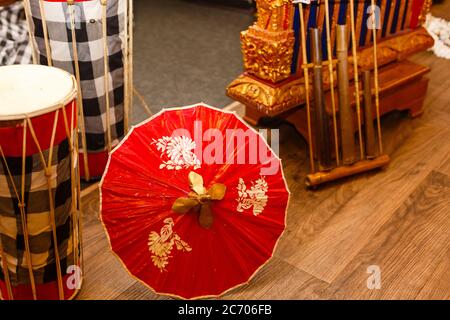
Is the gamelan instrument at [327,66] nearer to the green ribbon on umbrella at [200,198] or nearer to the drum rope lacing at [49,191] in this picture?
the green ribbon on umbrella at [200,198]

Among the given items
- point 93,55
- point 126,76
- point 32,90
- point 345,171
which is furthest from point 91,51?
point 345,171

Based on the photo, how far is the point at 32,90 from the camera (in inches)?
51.3

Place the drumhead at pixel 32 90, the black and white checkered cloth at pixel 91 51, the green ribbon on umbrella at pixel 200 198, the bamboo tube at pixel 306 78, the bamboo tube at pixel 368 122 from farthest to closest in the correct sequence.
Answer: the bamboo tube at pixel 368 122 → the bamboo tube at pixel 306 78 → the black and white checkered cloth at pixel 91 51 → the green ribbon on umbrella at pixel 200 198 → the drumhead at pixel 32 90

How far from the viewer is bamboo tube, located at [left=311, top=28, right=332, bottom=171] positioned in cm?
189

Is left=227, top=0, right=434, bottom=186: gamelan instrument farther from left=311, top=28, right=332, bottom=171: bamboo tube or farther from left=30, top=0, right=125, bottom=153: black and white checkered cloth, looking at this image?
left=30, top=0, right=125, bottom=153: black and white checkered cloth

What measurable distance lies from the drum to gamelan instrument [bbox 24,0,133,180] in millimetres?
383

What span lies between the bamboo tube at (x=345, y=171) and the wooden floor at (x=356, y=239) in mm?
40

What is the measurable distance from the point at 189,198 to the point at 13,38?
186 cm

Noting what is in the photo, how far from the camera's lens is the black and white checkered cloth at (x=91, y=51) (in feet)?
5.65

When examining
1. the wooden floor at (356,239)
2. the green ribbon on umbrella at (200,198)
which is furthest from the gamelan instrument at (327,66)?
the green ribbon on umbrella at (200,198)

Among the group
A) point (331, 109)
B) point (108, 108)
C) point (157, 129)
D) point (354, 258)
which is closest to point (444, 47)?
point (331, 109)

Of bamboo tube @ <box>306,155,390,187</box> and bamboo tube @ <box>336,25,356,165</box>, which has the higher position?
bamboo tube @ <box>336,25,356,165</box>

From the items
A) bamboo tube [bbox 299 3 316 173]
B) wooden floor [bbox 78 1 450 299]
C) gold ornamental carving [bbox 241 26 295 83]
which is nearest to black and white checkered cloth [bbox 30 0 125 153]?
wooden floor [bbox 78 1 450 299]

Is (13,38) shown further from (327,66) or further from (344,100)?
(344,100)
